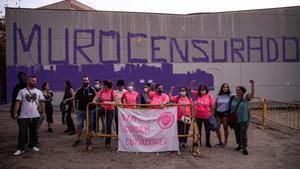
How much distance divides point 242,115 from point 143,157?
8.85ft

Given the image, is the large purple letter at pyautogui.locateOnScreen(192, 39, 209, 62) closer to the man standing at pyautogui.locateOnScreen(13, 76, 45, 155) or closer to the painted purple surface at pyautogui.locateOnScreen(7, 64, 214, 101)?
the painted purple surface at pyautogui.locateOnScreen(7, 64, 214, 101)

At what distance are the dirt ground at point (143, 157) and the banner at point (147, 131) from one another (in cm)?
18

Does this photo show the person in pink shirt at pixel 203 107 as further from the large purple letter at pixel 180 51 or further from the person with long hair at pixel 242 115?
the large purple letter at pixel 180 51

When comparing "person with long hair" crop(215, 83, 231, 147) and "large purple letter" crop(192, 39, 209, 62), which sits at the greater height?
"large purple letter" crop(192, 39, 209, 62)

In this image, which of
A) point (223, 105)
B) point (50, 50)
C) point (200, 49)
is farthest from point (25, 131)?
point (200, 49)

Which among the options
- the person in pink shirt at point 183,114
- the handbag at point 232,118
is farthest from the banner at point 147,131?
the handbag at point 232,118

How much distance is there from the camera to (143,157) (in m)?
7.34

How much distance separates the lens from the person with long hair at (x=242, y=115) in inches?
309

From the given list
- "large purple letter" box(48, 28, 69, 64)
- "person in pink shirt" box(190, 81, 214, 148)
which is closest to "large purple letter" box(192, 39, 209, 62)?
"large purple letter" box(48, 28, 69, 64)

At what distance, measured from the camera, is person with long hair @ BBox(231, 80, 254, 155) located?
784cm

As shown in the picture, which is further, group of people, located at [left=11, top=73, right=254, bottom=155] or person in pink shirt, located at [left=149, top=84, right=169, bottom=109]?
person in pink shirt, located at [left=149, top=84, right=169, bottom=109]

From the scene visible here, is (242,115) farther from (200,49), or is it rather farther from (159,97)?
(200,49)

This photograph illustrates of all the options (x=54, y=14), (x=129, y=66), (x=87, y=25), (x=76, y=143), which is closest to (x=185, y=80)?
(x=129, y=66)

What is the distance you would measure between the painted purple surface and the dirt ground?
937 centimetres
